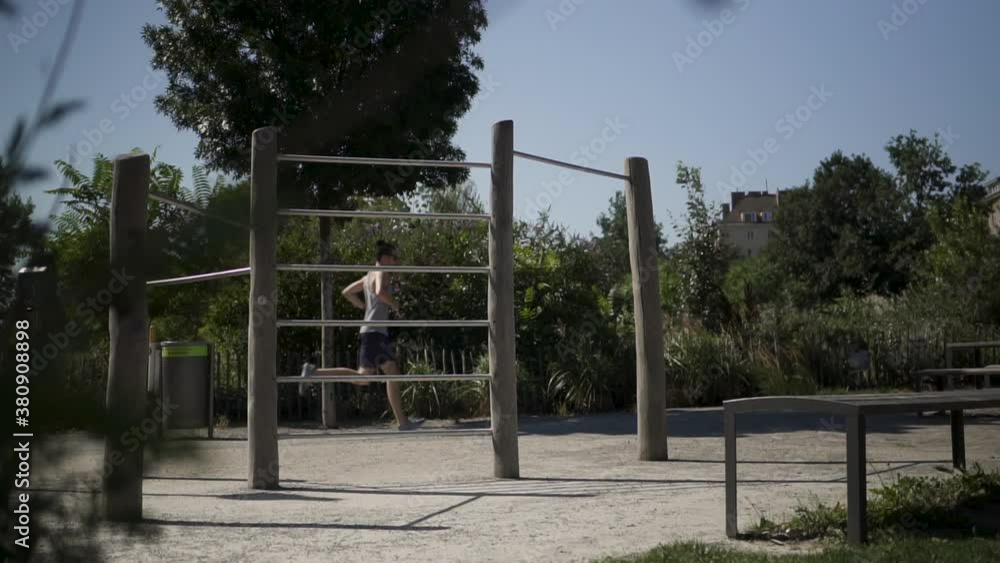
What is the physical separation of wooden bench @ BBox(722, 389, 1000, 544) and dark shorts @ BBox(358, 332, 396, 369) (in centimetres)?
481

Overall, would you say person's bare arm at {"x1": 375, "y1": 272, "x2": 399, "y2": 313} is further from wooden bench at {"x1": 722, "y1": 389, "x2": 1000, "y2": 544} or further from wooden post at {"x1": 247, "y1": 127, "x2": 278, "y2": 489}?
wooden bench at {"x1": 722, "y1": 389, "x2": 1000, "y2": 544}

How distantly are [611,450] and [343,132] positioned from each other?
6394 millimetres

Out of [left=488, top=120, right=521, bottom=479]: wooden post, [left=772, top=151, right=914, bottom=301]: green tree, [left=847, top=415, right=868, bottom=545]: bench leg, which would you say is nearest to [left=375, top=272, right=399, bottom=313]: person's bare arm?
[left=488, top=120, right=521, bottom=479]: wooden post

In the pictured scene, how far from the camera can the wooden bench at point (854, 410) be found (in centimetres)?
414

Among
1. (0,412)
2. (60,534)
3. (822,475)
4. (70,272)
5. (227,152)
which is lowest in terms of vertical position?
(822,475)

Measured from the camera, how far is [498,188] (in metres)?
6.89

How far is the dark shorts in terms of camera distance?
356 inches

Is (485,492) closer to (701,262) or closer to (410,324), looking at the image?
(410,324)

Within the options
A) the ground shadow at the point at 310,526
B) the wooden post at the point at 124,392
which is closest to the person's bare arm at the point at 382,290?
the ground shadow at the point at 310,526

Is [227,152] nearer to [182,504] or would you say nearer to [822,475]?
[182,504]

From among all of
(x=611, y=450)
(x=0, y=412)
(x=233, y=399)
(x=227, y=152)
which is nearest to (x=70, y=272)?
(x=0, y=412)

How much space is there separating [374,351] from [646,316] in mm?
2625

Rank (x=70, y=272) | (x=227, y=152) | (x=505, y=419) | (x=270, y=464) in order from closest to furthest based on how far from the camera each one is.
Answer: (x=70, y=272), (x=270, y=464), (x=505, y=419), (x=227, y=152)

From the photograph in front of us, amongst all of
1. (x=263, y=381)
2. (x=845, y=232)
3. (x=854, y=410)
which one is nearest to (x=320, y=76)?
(x=263, y=381)
